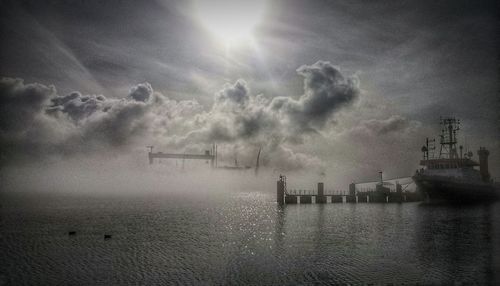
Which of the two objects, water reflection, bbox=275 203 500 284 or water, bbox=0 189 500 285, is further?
water, bbox=0 189 500 285

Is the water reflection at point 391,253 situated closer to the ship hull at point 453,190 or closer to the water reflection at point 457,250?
the water reflection at point 457,250

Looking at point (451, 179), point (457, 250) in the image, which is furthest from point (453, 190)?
point (457, 250)

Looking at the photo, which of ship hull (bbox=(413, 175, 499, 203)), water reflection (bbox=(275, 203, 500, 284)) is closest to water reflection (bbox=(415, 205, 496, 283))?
water reflection (bbox=(275, 203, 500, 284))

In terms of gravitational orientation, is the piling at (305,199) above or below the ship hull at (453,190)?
below

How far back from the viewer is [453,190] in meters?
86.4

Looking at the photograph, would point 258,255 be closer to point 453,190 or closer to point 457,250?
point 457,250

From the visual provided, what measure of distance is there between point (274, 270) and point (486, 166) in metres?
112

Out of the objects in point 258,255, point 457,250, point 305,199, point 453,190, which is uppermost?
point 453,190

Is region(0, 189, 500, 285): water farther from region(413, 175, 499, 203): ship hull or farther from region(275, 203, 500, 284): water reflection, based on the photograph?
region(413, 175, 499, 203): ship hull

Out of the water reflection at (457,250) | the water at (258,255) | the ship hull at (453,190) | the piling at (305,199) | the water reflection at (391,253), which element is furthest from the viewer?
the piling at (305,199)

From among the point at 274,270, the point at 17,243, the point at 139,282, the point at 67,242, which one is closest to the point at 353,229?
the point at 274,270

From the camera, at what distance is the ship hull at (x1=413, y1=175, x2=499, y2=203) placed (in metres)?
86.1

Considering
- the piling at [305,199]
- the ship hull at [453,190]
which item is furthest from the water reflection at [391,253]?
the piling at [305,199]

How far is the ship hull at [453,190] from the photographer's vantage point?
86.1 meters
